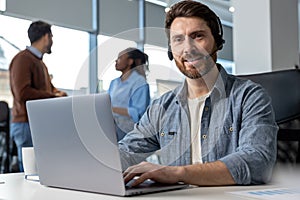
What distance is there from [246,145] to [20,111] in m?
2.03

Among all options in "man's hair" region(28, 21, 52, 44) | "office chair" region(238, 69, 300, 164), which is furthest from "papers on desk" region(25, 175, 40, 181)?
"man's hair" region(28, 21, 52, 44)

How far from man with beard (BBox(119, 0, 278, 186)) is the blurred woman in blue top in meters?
0.08

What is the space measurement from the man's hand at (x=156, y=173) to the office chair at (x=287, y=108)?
0.76m

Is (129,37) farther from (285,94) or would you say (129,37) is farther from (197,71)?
(285,94)

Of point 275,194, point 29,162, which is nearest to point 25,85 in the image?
point 29,162

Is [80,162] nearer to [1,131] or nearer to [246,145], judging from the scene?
[246,145]

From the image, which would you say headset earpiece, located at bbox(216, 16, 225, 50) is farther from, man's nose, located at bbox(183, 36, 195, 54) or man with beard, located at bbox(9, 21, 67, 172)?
man with beard, located at bbox(9, 21, 67, 172)

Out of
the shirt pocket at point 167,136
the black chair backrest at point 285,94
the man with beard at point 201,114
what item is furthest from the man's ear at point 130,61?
the black chair backrest at point 285,94

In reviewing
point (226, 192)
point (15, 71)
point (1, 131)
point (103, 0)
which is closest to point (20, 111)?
point (15, 71)

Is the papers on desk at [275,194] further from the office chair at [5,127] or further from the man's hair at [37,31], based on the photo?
the office chair at [5,127]

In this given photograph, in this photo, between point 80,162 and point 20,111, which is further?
point 20,111

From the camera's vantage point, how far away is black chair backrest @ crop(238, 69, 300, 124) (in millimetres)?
1635

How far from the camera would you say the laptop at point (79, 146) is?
853mm

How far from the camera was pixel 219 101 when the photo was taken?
54.2 inches
